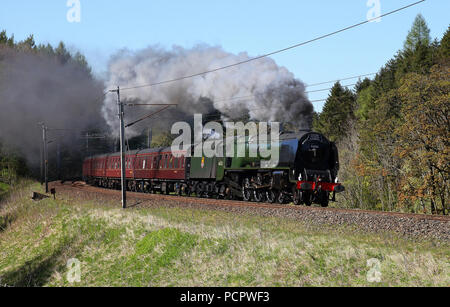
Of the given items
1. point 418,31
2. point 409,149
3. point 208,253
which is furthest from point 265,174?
point 418,31

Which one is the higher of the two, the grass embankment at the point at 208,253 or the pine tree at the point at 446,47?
the pine tree at the point at 446,47

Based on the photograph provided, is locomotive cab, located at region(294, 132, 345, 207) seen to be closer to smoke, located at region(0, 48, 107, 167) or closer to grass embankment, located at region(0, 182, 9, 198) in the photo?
smoke, located at region(0, 48, 107, 167)

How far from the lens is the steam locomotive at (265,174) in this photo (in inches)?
789

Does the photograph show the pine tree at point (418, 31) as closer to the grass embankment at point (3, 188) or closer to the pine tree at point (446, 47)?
the pine tree at point (446, 47)

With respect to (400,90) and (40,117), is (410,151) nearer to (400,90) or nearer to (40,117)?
(400,90)

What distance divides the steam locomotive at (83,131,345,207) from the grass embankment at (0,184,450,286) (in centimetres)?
411

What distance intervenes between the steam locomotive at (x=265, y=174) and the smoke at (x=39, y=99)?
22.8 meters

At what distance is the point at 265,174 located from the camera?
21.5 m

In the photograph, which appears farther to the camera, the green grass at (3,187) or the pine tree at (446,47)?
the green grass at (3,187)

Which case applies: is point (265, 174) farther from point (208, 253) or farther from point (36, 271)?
point (36, 271)

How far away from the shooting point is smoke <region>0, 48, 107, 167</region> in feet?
169

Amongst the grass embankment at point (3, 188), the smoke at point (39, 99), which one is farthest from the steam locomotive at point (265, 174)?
the grass embankment at point (3, 188)
